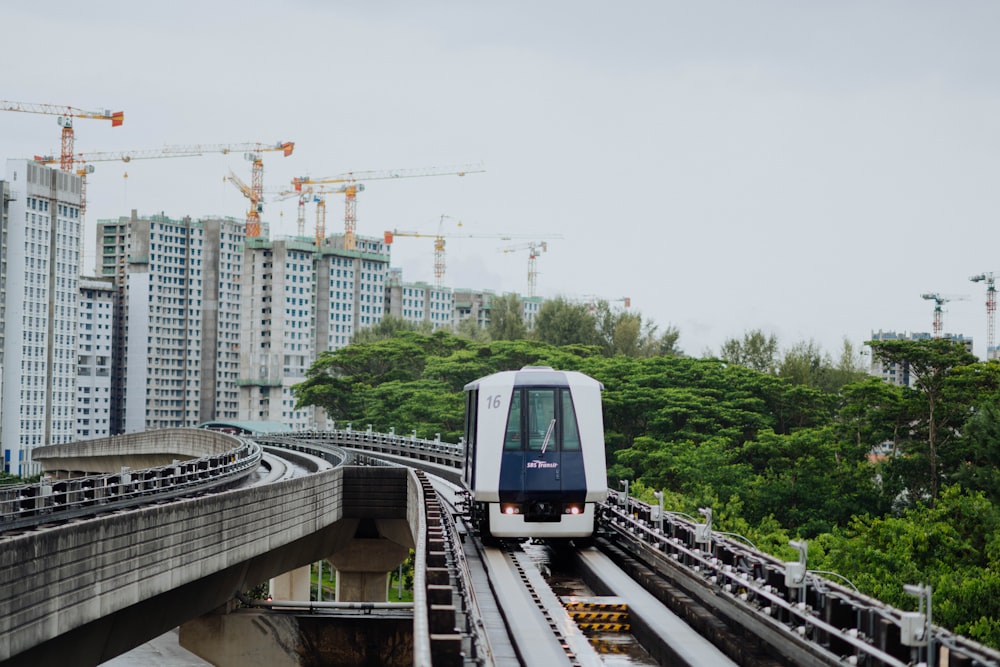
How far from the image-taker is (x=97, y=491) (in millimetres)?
23953

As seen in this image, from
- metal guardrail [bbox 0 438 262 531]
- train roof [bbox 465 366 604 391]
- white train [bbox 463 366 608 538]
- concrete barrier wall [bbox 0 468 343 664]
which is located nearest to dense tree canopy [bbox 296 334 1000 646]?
white train [bbox 463 366 608 538]

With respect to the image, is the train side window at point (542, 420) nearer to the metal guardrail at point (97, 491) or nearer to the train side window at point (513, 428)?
the train side window at point (513, 428)

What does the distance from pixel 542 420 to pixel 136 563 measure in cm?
729

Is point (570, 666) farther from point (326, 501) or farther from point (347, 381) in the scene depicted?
point (347, 381)

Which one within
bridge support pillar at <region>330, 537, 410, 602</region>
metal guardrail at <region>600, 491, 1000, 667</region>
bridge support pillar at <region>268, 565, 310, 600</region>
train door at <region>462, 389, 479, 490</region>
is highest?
train door at <region>462, 389, 479, 490</region>

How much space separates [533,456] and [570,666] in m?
8.16

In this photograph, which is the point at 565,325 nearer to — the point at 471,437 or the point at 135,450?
the point at 135,450

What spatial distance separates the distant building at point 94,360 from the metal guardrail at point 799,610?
6395 inches

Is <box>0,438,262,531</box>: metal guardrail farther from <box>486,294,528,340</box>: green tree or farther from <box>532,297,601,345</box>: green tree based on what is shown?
<box>486,294,528,340</box>: green tree

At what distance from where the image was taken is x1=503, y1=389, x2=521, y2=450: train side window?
1977cm

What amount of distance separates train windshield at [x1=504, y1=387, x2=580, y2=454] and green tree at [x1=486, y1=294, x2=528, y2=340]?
292ft

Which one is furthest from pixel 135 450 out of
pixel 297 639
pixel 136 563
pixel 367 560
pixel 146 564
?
pixel 136 563

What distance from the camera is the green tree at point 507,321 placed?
364ft

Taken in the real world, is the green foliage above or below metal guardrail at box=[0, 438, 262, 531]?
below
